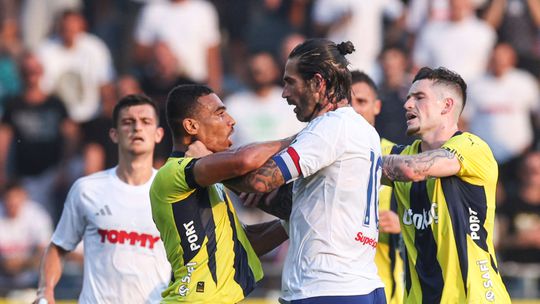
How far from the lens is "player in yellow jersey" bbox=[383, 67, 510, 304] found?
7.39m

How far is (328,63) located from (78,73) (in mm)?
9105

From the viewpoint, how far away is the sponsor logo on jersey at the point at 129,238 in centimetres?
928

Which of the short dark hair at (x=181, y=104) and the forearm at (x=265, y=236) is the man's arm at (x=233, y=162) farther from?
the forearm at (x=265, y=236)

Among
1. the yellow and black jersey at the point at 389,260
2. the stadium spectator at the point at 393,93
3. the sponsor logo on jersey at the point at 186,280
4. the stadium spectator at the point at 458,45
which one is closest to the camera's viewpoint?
the sponsor logo on jersey at the point at 186,280

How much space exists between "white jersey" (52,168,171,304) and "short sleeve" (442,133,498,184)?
9.50 ft

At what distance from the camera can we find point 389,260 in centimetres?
914

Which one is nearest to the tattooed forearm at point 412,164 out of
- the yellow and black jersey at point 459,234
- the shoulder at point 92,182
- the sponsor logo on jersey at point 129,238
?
the yellow and black jersey at point 459,234

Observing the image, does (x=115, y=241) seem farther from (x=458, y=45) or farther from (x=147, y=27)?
(x=458, y=45)

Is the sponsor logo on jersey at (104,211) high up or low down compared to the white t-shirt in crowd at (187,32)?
down

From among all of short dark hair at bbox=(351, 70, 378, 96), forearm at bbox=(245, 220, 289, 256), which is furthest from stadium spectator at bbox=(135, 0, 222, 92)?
forearm at bbox=(245, 220, 289, 256)

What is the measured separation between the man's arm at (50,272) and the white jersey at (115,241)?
0.27ft

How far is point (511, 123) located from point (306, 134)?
8.15 meters

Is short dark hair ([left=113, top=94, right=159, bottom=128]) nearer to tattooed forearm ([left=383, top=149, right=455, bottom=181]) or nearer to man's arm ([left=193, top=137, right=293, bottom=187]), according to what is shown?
man's arm ([left=193, top=137, right=293, bottom=187])

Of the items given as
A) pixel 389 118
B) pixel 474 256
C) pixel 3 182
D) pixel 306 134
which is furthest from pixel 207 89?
pixel 3 182
